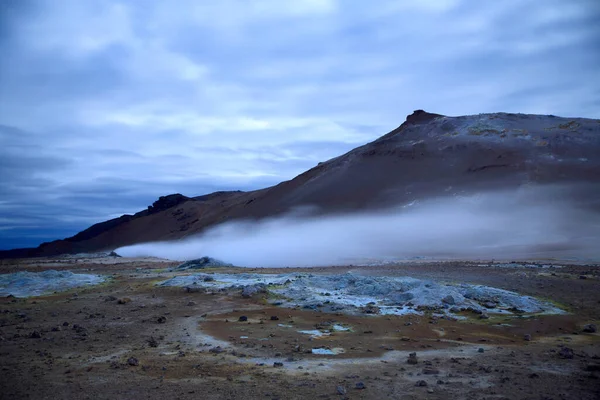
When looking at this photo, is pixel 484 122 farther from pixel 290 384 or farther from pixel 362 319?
pixel 290 384

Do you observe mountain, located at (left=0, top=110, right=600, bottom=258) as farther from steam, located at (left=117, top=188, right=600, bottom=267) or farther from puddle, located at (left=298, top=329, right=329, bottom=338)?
puddle, located at (left=298, top=329, right=329, bottom=338)

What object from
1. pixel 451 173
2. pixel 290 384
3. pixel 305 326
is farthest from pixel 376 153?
pixel 290 384

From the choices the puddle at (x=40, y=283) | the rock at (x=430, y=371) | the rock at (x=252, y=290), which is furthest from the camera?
the puddle at (x=40, y=283)

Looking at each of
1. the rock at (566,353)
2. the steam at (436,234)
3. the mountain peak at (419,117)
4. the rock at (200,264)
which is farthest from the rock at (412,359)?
the mountain peak at (419,117)

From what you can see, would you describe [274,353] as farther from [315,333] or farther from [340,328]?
[340,328]

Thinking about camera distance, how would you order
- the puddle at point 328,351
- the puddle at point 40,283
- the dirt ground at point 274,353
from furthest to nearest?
the puddle at point 40,283
the puddle at point 328,351
the dirt ground at point 274,353

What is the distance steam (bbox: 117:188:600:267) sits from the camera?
36.4m

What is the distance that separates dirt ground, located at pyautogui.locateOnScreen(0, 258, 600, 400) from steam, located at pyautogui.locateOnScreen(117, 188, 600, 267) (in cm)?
2114

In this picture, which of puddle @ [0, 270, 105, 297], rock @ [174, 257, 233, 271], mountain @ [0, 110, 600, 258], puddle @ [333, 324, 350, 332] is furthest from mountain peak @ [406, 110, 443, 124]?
puddle @ [333, 324, 350, 332]

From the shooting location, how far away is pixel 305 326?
11758 mm

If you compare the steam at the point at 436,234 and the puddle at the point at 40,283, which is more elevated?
the steam at the point at 436,234

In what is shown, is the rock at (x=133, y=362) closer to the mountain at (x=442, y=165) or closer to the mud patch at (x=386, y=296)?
the mud patch at (x=386, y=296)

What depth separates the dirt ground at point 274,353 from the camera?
6.96 metres

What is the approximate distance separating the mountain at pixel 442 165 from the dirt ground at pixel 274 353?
43849mm
